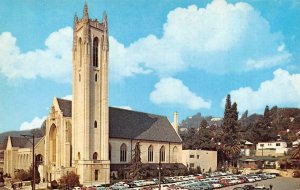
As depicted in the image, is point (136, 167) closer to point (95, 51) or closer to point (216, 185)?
point (216, 185)

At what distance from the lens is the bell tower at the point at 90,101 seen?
55.2 m

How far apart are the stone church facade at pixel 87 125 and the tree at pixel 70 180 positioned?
1.04m

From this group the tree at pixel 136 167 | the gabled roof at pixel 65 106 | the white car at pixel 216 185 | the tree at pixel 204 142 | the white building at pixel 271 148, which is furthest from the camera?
the white building at pixel 271 148

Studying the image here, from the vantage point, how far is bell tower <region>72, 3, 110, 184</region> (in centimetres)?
5525

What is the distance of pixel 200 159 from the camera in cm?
7731

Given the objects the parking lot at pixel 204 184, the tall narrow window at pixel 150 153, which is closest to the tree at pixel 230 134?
the parking lot at pixel 204 184

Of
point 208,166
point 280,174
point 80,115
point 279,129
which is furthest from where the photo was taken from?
point 279,129

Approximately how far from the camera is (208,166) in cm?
7875

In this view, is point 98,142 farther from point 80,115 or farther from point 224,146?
point 224,146

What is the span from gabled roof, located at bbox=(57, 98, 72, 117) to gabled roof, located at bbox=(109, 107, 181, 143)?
23.0ft

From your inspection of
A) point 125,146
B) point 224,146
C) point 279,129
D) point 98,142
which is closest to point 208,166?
point 224,146

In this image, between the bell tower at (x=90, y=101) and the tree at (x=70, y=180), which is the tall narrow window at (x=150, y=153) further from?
the tree at (x=70, y=180)

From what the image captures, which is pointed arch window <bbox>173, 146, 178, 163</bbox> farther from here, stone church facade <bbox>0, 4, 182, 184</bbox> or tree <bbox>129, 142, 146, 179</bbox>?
tree <bbox>129, 142, 146, 179</bbox>

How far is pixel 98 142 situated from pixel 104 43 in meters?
14.8
